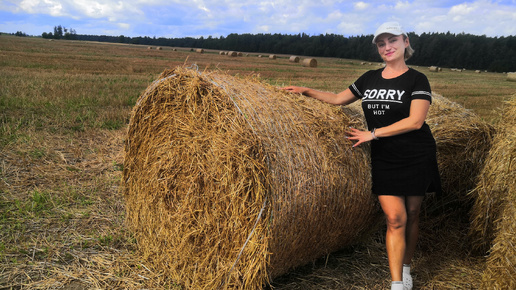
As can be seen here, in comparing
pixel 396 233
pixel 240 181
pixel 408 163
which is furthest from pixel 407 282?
pixel 240 181

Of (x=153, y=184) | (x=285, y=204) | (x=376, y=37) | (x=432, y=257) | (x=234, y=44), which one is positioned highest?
(x=234, y=44)

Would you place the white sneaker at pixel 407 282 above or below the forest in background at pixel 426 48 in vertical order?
below

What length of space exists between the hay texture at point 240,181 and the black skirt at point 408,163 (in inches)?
9.4

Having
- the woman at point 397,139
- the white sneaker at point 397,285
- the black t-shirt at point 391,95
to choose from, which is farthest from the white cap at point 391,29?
the white sneaker at point 397,285

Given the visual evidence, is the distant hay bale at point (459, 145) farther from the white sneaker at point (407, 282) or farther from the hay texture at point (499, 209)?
the white sneaker at point (407, 282)

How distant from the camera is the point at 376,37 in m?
2.83

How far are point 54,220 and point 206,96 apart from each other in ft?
7.81

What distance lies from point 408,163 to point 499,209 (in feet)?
4.11

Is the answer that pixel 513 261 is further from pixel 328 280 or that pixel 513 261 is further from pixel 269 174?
pixel 269 174

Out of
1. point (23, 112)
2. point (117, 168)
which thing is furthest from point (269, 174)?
point (23, 112)

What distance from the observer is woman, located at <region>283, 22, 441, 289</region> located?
2715 millimetres

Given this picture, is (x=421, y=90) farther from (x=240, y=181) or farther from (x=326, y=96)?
(x=240, y=181)

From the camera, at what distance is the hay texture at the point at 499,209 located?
104 inches

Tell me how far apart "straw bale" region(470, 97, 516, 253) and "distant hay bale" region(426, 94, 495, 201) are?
0.24 metres
